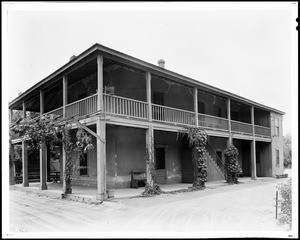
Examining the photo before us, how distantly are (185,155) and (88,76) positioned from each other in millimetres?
8069

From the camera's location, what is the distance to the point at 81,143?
42.5 feet

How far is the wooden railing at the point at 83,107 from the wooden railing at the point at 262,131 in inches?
623

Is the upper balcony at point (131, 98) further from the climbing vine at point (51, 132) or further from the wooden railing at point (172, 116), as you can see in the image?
the climbing vine at point (51, 132)

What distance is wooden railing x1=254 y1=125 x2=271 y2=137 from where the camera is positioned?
997 inches

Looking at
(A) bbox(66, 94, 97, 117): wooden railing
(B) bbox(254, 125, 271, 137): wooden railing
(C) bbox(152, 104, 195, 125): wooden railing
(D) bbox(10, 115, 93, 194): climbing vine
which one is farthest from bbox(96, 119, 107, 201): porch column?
(B) bbox(254, 125, 271, 137): wooden railing

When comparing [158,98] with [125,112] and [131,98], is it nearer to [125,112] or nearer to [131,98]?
[131,98]

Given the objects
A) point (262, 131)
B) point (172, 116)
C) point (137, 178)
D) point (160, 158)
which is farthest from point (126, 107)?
point (262, 131)

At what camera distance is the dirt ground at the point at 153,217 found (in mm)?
7723

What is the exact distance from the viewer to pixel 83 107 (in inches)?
553

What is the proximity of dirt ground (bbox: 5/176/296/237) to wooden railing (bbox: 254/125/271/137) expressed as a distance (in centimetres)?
1320

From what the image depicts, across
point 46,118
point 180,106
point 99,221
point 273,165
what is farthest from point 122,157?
point 273,165

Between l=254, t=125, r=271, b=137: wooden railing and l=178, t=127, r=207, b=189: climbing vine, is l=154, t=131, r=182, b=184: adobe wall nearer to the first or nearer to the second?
l=178, t=127, r=207, b=189: climbing vine

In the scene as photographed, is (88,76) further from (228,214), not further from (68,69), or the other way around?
(228,214)

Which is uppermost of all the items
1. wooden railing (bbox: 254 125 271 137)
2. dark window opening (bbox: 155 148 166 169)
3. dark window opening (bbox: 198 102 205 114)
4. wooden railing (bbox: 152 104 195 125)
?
dark window opening (bbox: 198 102 205 114)
